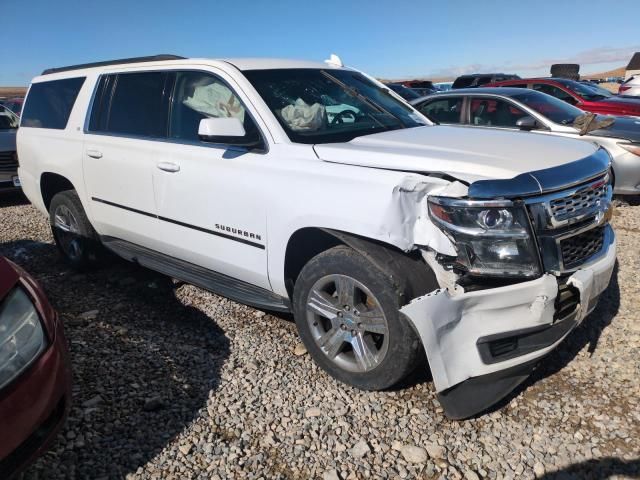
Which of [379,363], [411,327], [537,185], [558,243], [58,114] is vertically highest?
[58,114]

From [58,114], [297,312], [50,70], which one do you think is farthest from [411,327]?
[50,70]

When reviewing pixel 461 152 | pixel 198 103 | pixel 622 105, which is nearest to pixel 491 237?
pixel 461 152

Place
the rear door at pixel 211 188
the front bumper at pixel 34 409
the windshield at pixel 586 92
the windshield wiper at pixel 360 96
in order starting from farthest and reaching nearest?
the windshield at pixel 586 92, the windshield wiper at pixel 360 96, the rear door at pixel 211 188, the front bumper at pixel 34 409

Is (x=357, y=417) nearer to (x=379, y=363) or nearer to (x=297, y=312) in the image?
(x=379, y=363)

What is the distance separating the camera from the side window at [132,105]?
155 inches

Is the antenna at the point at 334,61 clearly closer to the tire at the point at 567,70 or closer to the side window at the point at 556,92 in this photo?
the side window at the point at 556,92

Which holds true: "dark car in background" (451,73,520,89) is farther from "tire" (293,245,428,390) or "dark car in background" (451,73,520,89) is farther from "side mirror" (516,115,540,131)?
"tire" (293,245,428,390)

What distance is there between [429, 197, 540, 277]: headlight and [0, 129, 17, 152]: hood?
27.8 ft

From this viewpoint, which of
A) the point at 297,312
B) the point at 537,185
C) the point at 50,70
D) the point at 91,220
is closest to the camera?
the point at 537,185

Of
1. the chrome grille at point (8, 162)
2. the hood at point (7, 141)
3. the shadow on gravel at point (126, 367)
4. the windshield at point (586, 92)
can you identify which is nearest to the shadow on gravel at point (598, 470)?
the shadow on gravel at point (126, 367)

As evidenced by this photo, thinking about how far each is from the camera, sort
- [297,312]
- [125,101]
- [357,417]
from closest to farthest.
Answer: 1. [357,417]
2. [297,312]
3. [125,101]

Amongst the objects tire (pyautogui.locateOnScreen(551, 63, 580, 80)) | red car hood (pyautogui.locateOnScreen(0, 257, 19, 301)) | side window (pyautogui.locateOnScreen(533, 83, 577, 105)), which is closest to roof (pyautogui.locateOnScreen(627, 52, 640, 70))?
tire (pyautogui.locateOnScreen(551, 63, 580, 80))

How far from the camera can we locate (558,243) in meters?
2.50

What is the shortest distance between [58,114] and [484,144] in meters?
4.03
